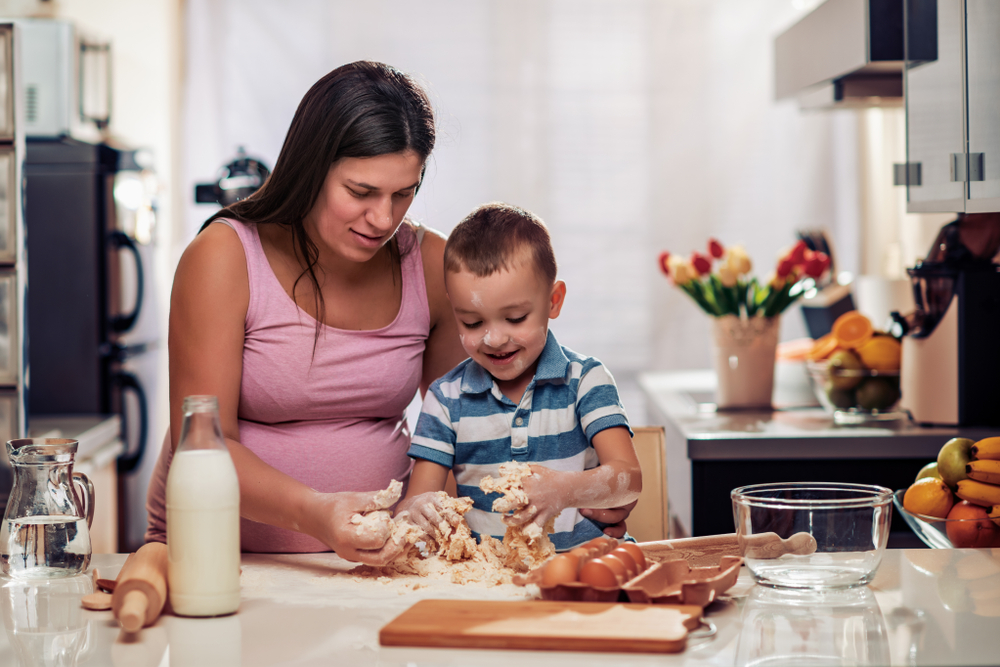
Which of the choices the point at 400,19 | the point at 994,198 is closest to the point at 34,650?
the point at 994,198

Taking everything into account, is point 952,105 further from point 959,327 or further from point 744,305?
point 744,305

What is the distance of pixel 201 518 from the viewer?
880mm

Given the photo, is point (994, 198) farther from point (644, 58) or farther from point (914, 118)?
point (644, 58)

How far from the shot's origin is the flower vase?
2301mm

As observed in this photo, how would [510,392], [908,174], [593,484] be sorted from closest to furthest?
1. [593,484]
2. [510,392]
3. [908,174]

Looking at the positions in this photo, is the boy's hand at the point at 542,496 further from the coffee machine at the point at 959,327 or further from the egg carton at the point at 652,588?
the coffee machine at the point at 959,327

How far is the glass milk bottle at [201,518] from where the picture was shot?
0.88 m

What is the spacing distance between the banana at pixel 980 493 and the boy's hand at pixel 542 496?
533 millimetres

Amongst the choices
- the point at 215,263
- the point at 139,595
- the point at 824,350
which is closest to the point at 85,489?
the point at 139,595

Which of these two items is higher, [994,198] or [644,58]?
[644,58]

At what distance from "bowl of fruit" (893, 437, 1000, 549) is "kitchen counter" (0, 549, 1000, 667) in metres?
0.10

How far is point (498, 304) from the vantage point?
4.15 ft

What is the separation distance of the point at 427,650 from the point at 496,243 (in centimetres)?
60

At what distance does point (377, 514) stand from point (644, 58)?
10.7 feet
